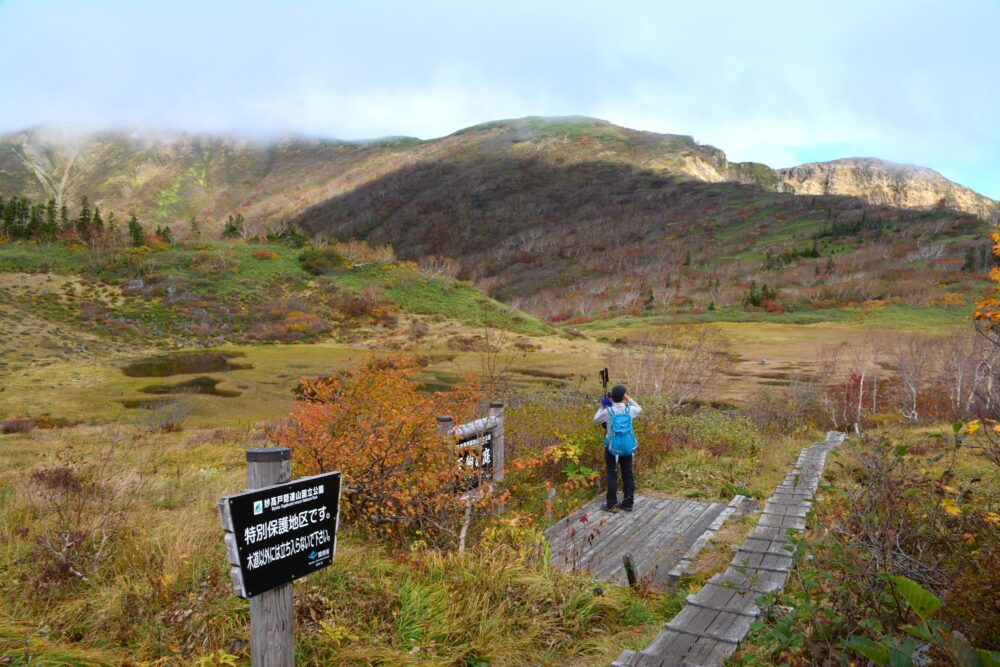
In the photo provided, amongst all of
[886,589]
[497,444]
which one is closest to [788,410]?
[497,444]

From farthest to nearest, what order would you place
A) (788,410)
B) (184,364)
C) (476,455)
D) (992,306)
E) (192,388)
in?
(184,364) → (192,388) → (788,410) → (476,455) → (992,306)

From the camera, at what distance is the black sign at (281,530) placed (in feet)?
9.53

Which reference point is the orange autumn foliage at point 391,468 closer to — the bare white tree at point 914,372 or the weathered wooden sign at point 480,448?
the weathered wooden sign at point 480,448

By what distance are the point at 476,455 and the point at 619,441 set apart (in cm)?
201

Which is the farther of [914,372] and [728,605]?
[914,372]

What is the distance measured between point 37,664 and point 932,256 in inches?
3717

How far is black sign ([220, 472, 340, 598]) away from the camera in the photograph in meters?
2.90

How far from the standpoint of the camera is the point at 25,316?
1738 inches

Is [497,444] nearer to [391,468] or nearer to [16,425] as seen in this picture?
[391,468]

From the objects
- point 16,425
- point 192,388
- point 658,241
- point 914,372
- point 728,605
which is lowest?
point 192,388

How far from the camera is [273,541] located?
3.09 m

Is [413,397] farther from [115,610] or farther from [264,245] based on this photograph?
[264,245]

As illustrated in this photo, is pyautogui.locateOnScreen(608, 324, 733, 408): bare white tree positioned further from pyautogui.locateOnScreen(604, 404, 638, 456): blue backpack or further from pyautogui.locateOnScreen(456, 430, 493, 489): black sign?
pyautogui.locateOnScreen(456, 430, 493, 489): black sign

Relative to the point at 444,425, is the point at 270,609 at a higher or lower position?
lower
